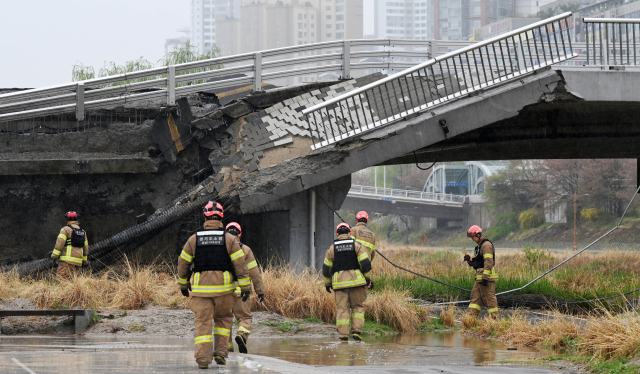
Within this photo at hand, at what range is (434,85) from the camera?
15.2 meters

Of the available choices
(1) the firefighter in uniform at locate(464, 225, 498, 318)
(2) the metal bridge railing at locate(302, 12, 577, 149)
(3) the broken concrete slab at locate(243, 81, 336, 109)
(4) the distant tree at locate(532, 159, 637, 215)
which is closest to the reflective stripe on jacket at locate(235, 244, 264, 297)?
(1) the firefighter in uniform at locate(464, 225, 498, 318)

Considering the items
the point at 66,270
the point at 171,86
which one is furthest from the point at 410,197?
the point at 66,270

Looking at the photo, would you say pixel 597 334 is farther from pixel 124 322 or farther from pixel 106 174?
pixel 106 174

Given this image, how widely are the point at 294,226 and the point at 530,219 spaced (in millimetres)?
48039

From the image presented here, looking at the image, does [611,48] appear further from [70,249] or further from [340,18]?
[340,18]

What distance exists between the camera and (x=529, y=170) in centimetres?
6531

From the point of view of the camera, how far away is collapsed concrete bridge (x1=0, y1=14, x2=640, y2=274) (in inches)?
581

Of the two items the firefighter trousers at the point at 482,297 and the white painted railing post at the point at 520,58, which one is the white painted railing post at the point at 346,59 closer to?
the white painted railing post at the point at 520,58

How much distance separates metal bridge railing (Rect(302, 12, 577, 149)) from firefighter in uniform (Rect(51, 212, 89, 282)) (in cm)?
482

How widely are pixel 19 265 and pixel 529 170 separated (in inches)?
2212

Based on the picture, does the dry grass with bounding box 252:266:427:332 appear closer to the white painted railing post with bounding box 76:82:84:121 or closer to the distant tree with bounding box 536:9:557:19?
the white painted railing post with bounding box 76:82:84:121

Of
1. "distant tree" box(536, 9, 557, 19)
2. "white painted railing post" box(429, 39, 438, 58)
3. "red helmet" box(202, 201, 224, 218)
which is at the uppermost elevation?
"distant tree" box(536, 9, 557, 19)

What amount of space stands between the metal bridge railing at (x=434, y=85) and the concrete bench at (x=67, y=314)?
5.82 m

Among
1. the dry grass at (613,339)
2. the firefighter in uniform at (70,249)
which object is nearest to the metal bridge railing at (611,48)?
the dry grass at (613,339)
